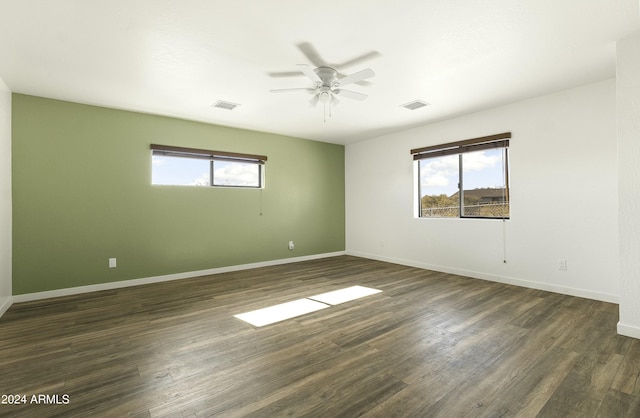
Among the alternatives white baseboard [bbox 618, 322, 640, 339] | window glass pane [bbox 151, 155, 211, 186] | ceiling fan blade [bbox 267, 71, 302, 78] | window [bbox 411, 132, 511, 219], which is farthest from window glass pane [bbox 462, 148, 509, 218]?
window glass pane [bbox 151, 155, 211, 186]

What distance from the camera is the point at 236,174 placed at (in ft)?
17.6

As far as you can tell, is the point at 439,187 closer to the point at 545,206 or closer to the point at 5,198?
the point at 545,206

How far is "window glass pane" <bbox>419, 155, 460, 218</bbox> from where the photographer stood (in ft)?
16.2

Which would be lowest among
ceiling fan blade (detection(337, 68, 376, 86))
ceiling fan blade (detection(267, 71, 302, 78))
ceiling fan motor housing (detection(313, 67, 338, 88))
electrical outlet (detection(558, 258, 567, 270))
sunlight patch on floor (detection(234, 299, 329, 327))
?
sunlight patch on floor (detection(234, 299, 329, 327))

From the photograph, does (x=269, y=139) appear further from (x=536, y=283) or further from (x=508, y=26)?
(x=536, y=283)

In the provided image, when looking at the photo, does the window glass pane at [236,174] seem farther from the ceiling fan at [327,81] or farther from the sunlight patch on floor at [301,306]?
the sunlight patch on floor at [301,306]

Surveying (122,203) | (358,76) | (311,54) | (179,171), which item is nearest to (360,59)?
(358,76)

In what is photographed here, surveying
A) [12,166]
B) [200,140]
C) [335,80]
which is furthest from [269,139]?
[12,166]

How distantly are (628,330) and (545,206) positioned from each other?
5.74ft

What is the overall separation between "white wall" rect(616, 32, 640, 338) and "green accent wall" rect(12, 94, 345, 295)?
4669 millimetres

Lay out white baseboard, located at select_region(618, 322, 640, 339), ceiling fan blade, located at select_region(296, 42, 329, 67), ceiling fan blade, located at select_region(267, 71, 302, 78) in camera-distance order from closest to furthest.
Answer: white baseboard, located at select_region(618, 322, 640, 339) → ceiling fan blade, located at select_region(296, 42, 329, 67) → ceiling fan blade, located at select_region(267, 71, 302, 78)

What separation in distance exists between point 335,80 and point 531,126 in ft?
9.08

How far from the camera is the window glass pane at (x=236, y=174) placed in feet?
16.9

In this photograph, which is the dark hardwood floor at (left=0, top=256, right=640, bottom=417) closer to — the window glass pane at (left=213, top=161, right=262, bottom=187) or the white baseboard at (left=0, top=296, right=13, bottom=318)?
the white baseboard at (left=0, top=296, right=13, bottom=318)
